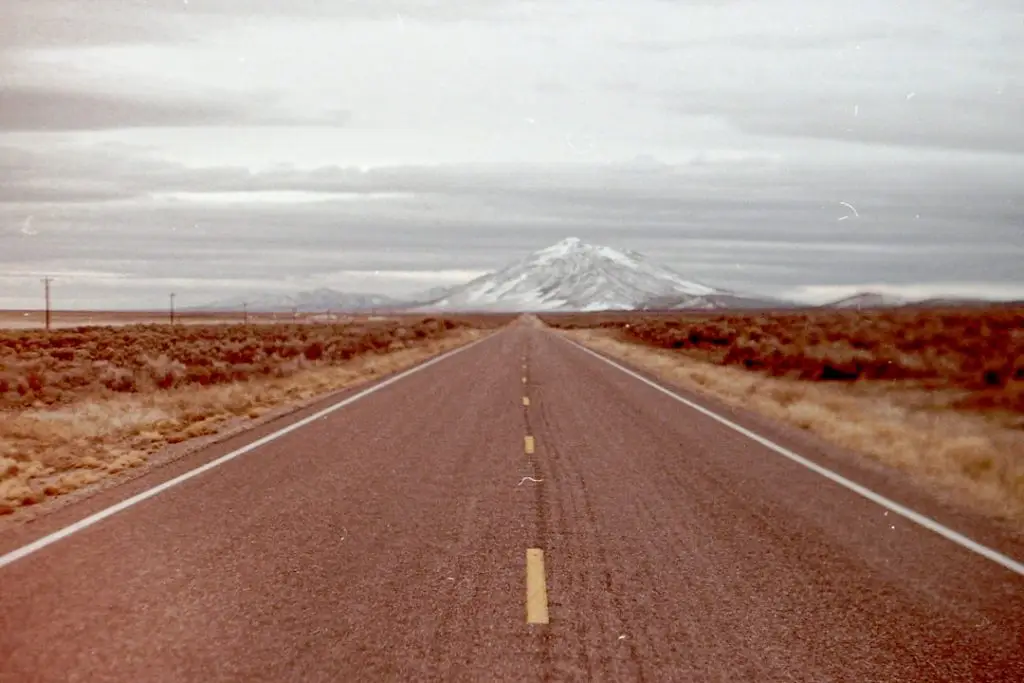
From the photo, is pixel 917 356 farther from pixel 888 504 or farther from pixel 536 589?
pixel 536 589

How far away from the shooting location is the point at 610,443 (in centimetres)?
1512

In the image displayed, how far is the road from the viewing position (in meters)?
5.70

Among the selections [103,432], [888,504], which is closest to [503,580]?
[888,504]

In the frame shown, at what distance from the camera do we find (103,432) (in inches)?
621

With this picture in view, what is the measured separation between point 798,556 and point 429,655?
3.67m

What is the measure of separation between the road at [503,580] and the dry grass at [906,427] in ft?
3.49

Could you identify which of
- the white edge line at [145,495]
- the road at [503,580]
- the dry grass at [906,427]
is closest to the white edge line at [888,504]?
the road at [503,580]

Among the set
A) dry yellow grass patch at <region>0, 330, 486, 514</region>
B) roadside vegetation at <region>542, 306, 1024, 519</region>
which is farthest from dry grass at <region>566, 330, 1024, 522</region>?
dry yellow grass patch at <region>0, 330, 486, 514</region>

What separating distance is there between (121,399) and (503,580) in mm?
19187

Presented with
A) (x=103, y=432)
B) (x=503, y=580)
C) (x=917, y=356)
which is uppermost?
(x=917, y=356)

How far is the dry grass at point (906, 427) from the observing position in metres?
12.7

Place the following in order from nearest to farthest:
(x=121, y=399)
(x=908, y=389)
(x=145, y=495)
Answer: (x=145, y=495) → (x=121, y=399) → (x=908, y=389)

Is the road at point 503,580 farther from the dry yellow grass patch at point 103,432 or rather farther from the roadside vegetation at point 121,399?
the roadside vegetation at point 121,399

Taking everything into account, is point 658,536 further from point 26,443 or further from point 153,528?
point 26,443
